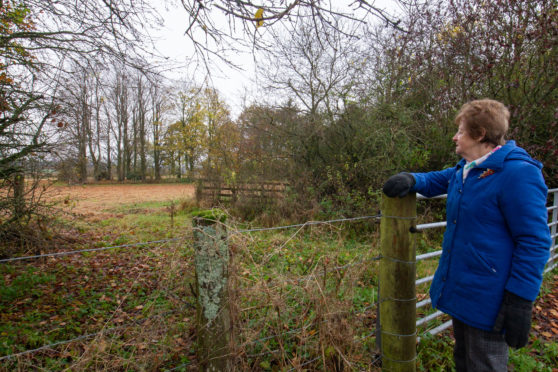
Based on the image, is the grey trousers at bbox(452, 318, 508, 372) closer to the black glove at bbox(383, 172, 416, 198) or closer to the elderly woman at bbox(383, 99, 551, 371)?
the elderly woman at bbox(383, 99, 551, 371)

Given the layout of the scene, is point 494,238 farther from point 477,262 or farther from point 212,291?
point 212,291

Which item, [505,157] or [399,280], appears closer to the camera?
[505,157]

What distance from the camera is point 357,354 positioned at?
2.15 metres

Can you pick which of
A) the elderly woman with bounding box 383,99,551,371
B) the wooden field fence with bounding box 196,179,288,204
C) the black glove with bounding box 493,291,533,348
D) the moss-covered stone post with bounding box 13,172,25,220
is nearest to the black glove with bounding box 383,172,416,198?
the elderly woman with bounding box 383,99,551,371

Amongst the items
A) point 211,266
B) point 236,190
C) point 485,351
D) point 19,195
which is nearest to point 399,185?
point 485,351

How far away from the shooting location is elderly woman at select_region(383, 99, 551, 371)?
1.55 m

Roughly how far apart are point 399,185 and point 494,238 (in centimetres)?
57

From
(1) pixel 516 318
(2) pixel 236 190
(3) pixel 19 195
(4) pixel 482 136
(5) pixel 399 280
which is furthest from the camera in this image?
(2) pixel 236 190

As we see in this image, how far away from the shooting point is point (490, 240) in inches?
66.1

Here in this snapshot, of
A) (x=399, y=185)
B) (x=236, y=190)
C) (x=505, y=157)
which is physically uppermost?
(x=505, y=157)

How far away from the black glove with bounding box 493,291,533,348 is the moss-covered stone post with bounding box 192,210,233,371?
148 centimetres

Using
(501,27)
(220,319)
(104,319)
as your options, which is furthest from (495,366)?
(501,27)

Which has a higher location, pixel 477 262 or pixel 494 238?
pixel 494 238

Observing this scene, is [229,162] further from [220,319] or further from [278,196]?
[220,319]
